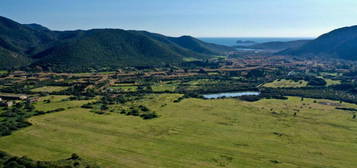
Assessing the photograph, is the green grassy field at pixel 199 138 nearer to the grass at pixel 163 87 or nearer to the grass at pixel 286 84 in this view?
the grass at pixel 163 87

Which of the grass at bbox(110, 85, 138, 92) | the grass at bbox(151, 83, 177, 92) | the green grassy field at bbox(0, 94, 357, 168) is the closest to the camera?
the green grassy field at bbox(0, 94, 357, 168)

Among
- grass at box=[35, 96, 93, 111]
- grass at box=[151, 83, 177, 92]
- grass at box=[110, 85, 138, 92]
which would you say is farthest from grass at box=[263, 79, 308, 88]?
grass at box=[35, 96, 93, 111]

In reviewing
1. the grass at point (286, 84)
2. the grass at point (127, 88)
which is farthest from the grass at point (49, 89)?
the grass at point (286, 84)

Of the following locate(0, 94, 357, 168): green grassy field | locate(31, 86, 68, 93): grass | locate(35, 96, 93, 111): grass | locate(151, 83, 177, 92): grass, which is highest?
locate(31, 86, 68, 93): grass

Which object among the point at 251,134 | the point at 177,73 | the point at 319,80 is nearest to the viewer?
the point at 251,134

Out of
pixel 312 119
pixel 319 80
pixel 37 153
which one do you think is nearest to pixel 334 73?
pixel 319 80

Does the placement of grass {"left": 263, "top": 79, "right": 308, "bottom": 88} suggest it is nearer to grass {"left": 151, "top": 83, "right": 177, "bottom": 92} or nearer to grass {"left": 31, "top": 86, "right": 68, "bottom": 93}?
grass {"left": 151, "top": 83, "right": 177, "bottom": 92}

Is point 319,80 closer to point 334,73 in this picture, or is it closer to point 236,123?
point 334,73

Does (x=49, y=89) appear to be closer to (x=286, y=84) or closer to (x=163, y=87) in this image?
(x=163, y=87)

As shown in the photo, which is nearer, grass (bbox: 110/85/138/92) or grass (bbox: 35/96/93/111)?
grass (bbox: 35/96/93/111)
